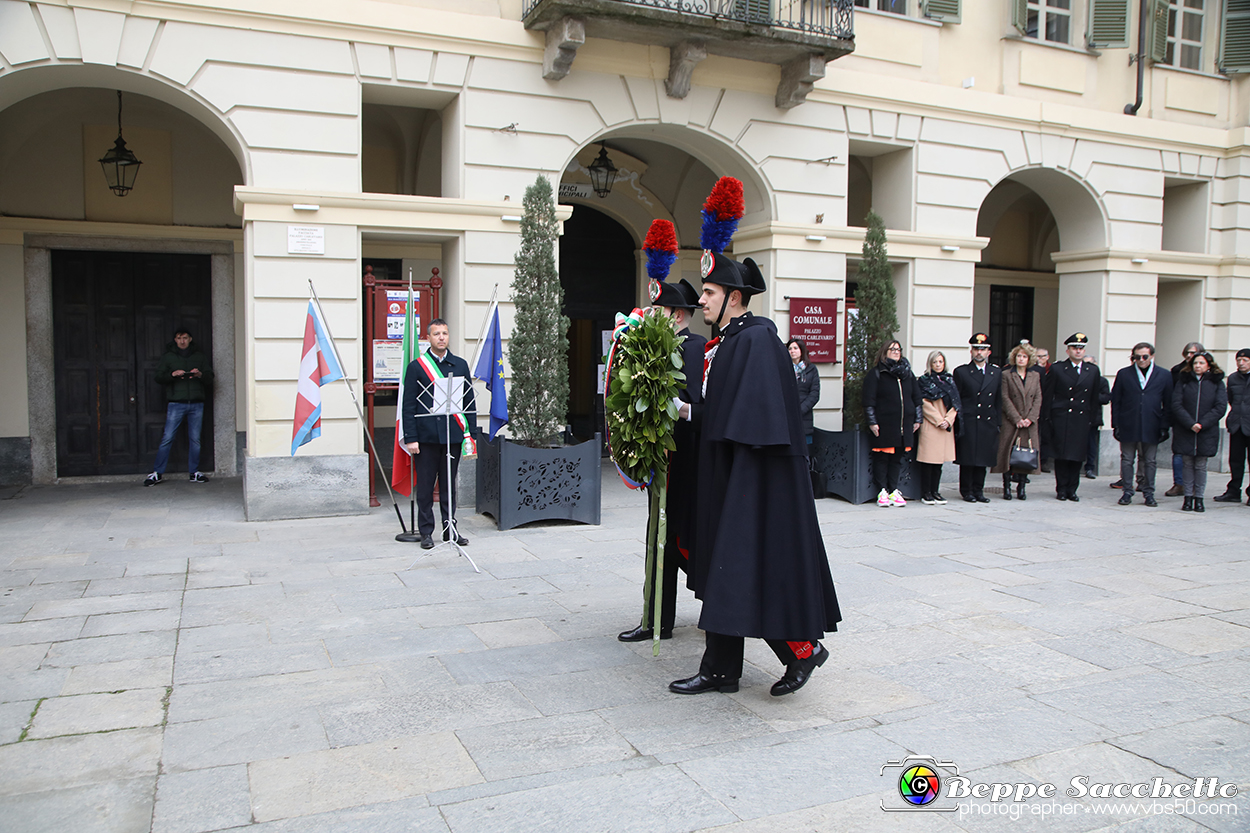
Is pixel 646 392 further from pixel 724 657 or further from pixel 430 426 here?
pixel 430 426

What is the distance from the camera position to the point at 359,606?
606 cm

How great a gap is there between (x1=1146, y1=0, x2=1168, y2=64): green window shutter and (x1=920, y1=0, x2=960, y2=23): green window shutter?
3.39 meters

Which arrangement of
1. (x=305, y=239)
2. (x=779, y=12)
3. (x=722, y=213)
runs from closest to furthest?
(x=722, y=213) < (x=305, y=239) < (x=779, y=12)

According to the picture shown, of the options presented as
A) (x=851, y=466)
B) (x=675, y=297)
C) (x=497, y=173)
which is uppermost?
(x=497, y=173)

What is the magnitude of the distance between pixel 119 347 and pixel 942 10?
11204 mm

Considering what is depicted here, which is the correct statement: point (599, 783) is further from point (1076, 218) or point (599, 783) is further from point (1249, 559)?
point (1076, 218)

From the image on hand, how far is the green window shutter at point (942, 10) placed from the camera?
12.1 metres

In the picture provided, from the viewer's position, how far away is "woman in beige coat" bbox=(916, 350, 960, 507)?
1056 cm

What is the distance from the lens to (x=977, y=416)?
10750mm

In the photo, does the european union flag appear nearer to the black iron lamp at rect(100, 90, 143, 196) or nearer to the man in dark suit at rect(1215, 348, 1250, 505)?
the black iron lamp at rect(100, 90, 143, 196)

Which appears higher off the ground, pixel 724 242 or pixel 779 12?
pixel 779 12

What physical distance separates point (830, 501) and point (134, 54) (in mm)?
8383

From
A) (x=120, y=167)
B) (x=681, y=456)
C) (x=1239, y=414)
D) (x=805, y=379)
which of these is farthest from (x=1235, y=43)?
(x=120, y=167)

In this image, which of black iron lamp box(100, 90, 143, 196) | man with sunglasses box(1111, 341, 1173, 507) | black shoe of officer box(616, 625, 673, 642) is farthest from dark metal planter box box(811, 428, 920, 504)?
black iron lamp box(100, 90, 143, 196)
